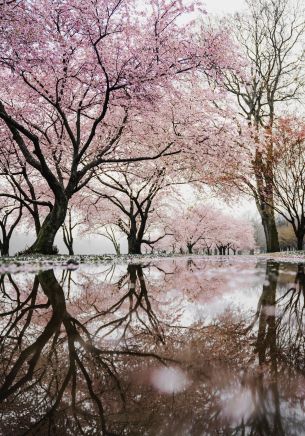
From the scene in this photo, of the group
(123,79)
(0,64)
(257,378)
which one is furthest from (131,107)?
(257,378)

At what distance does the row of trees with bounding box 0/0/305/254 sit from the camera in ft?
38.4

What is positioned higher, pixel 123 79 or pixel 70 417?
pixel 123 79

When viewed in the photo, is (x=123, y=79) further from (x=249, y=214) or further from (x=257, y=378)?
(x=249, y=214)

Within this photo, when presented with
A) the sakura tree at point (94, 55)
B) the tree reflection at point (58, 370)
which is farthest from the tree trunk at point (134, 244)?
the tree reflection at point (58, 370)

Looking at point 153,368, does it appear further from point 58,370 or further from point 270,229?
point 270,229

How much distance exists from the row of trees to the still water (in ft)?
33.5

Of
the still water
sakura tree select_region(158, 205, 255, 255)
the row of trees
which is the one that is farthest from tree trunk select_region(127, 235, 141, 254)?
sakura tree select_region(158, 205, 255, 255)

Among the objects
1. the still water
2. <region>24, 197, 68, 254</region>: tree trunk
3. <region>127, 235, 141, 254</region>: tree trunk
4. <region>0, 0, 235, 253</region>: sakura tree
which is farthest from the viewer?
<region>127, 235, 141, 254</region>: tree trunk

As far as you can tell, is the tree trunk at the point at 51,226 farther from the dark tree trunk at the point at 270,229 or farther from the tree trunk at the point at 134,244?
the dark tree trunk at the point at 270,229

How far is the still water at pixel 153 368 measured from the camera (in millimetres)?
1312

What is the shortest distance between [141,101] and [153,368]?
12488 mm

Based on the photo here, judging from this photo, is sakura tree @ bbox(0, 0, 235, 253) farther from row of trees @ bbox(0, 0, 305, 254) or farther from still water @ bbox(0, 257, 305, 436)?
still water @ bbox(0, 257, 305, 436)

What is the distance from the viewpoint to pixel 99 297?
14.0ft

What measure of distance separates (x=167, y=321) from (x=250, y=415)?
1.70m
